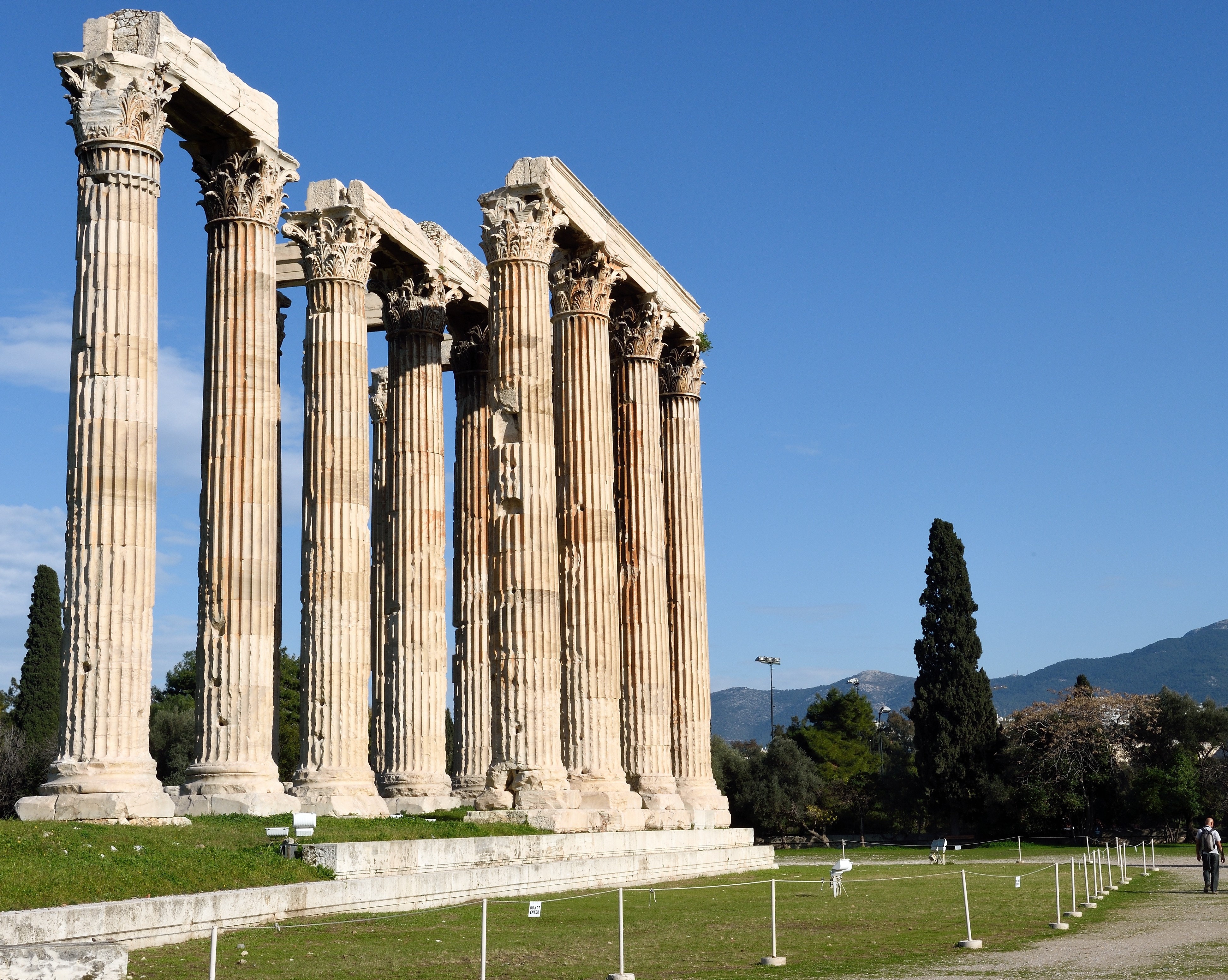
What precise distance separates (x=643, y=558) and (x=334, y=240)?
45.9 feet

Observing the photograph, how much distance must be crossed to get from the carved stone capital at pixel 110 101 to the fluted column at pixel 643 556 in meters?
19.8

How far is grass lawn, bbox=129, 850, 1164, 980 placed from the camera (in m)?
16.6

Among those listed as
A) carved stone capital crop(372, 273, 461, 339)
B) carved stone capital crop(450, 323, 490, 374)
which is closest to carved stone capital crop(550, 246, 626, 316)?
carved stone capital crop(372, 273, 461, 339)

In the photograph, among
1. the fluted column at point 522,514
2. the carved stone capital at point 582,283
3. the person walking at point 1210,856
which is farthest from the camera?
the carved stone capital at point 582,283

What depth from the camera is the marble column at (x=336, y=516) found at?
33.0 meters

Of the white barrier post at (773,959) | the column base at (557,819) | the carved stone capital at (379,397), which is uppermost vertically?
the carved stone capital at (379,397)

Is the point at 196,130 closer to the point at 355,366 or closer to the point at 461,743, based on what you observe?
the point at 355,366

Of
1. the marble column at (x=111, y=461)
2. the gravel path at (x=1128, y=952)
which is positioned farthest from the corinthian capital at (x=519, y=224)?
the gravel path at (x=1128, y=952)

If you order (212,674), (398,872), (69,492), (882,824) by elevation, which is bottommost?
(882,824)

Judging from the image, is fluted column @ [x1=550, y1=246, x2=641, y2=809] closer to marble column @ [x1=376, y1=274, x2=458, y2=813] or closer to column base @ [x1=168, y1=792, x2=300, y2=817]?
marble column @ [x1=376, y1=274, x2=458, y2=813]

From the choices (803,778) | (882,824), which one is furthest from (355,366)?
(882,824)

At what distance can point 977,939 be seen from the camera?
2023 centimetres

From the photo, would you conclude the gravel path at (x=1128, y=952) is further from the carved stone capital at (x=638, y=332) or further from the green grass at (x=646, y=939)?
the carved stone capital at (x=638, y=332)

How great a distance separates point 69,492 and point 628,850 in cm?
1637
